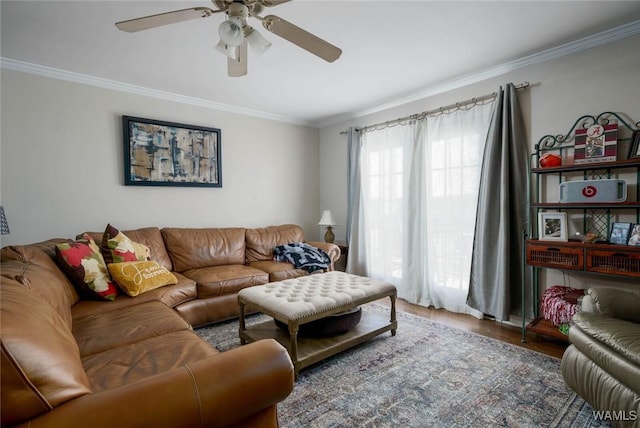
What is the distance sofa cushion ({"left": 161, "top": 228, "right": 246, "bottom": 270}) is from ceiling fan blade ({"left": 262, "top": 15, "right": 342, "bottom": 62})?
99.6 inches

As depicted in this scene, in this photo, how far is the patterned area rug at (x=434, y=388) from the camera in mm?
1695

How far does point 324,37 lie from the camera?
2.46m

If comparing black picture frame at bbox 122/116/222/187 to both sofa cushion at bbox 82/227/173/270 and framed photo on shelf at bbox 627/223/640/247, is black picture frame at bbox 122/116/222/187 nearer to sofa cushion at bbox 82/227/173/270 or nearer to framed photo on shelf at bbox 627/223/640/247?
sofa cushion at bbox 82/227/173/270

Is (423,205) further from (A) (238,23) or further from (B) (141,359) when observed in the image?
(B) (141,359)

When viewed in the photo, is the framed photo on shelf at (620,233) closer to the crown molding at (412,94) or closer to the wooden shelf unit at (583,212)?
the wooden shelf unit at (583,212)

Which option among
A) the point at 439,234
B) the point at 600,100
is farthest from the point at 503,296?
the point at 600,100

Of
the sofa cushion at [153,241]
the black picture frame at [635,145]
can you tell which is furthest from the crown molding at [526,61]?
the sofa cushion at [153,241]

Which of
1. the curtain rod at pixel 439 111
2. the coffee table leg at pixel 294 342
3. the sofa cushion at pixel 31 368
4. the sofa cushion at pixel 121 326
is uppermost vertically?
the curtain rod at pixel 439 111

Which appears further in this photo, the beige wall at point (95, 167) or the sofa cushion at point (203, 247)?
the sofa cushion at point (203, 247)

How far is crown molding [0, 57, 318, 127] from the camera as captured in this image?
111 inches

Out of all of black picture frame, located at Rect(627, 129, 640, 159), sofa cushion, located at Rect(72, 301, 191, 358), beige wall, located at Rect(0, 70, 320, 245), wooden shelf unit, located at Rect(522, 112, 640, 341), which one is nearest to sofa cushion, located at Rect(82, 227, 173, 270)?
beige wall, located at Rect(0, 70, 320, 245)

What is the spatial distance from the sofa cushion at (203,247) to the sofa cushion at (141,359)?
178 cm

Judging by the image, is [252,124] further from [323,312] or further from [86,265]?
[323,312]

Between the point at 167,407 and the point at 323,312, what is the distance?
1.41 m
